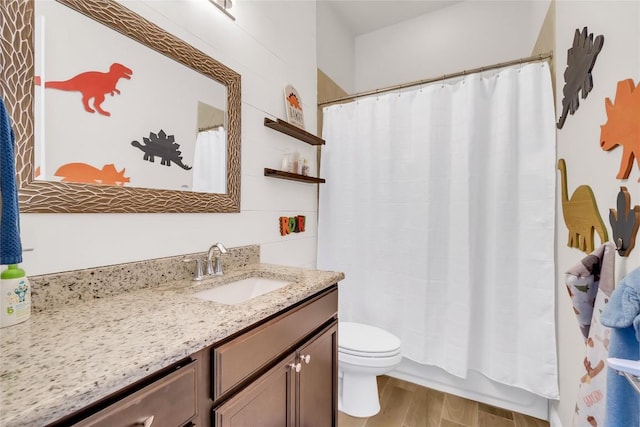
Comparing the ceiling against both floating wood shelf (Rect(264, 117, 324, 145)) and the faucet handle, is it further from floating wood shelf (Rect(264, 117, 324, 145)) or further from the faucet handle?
the faucet handle

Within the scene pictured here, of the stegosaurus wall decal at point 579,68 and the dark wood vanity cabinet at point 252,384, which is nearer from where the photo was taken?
the dark wood vanity cabinet at point 252,384

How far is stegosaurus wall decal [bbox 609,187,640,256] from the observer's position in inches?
28.7

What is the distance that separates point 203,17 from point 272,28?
55cm

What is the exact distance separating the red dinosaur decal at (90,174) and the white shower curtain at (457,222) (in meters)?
1.42

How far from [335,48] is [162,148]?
194cm

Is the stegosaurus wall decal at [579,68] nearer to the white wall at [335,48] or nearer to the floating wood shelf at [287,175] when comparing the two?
the floating wood shelf at [287,175]

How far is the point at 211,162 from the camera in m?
1.29

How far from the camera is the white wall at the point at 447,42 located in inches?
82.4

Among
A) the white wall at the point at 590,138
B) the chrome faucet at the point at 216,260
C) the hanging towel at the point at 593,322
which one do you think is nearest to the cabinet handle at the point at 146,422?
the chrome faucet at the point at 216,260

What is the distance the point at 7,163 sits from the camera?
2.08ft

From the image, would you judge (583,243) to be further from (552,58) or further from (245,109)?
(245,109)

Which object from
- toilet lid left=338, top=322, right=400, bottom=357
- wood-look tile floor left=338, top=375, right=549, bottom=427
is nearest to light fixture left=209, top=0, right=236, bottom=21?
toilet lid left=338, top=322, right=400, bottom=357

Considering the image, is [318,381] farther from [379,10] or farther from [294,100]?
[379,10]

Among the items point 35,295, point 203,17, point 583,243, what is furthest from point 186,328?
point 583,243
